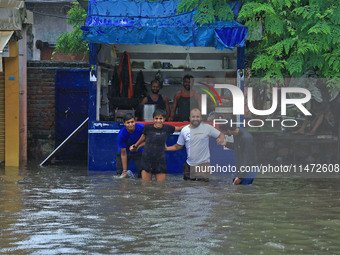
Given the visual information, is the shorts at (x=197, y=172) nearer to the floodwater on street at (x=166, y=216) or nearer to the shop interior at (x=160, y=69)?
the floodwater on street at (x=166, y=216)

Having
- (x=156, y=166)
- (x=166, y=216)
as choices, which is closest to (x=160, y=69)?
(x=156, y=166)

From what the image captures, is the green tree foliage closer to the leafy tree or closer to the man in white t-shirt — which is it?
the leafy tree

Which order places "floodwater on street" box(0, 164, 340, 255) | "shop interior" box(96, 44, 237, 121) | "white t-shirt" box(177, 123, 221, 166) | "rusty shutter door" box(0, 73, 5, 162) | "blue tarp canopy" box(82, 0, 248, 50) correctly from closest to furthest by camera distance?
1. "floodwater on street" box(0, 164, 340, 255)
2. "white t-shirt" box(177, 123, 221, 166)
3. "blue tarp canopy" box(82, 0, 248, 50)
4. "shop interior" box(96, 44, 237, 121)
5. "rusty shutter door" box(0, 73, 5, 162)

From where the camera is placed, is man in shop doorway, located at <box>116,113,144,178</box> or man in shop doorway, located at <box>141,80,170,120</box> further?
man in shop doorway, located at <box>141,80,170,120</box>

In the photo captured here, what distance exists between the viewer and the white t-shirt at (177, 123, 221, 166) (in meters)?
13.9

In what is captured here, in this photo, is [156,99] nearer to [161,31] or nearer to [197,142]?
[161,31]

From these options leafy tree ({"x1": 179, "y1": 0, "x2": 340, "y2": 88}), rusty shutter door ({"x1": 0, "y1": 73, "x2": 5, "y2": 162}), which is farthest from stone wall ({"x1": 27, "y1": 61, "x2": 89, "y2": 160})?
leafy tree ({"x1": 179, "y1": 0, "x2": 340, "y2": 88})

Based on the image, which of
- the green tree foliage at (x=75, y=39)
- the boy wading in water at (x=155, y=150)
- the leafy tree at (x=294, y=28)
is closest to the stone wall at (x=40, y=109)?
the green tree foliage at (x=75, y=39)

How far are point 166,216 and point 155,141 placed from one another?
3.91 meters

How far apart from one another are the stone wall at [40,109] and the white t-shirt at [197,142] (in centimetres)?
629

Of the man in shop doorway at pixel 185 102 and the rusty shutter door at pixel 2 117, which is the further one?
the rusty shutter door at pixel 2 117

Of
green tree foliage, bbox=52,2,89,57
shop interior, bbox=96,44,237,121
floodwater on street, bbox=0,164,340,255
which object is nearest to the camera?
floodwater on street, bbox=0,164,340,255

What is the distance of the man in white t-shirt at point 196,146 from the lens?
13.9 metres

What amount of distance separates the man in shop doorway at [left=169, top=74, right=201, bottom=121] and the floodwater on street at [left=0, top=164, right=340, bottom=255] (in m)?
2.56
